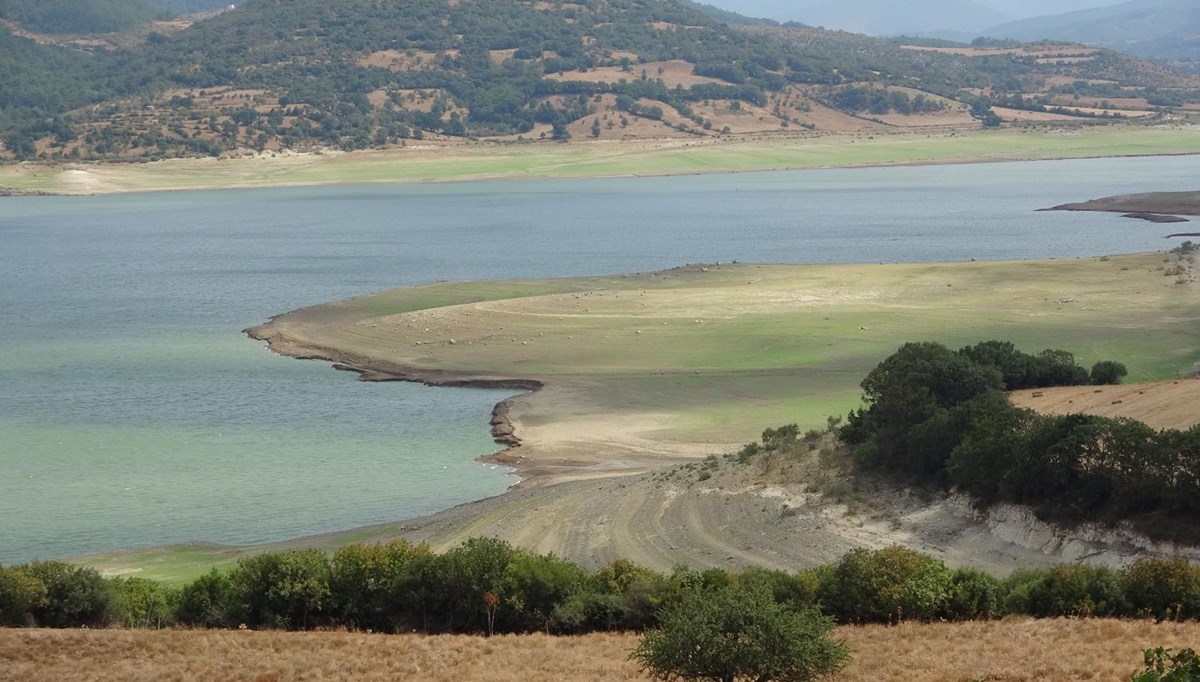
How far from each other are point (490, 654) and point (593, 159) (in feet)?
455

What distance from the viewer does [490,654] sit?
1905cm

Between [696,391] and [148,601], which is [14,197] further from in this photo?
[148,601]

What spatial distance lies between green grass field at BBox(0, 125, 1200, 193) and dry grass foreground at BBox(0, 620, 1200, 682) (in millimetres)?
130167

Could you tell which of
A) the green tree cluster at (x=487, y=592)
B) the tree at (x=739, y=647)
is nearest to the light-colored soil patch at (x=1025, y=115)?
the green tree cluster at (x=487, y=592)

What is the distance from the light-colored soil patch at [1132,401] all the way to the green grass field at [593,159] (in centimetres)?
11829

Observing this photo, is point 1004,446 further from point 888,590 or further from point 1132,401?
point 888,590

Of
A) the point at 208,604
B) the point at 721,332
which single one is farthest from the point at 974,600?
the point at 721,332

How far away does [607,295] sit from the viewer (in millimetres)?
59000

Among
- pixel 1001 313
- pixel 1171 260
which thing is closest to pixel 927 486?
pixel 1001 313

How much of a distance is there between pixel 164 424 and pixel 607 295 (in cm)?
2240

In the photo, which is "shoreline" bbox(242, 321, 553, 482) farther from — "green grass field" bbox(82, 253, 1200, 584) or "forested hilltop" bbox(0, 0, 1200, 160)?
"forested hilltop" bbox(0, 0, 1200, 160)

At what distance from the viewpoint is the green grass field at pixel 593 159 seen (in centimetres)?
14775

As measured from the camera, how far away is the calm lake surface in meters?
33.1

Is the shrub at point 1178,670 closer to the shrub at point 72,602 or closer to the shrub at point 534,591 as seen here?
the shrub at point 534,591
